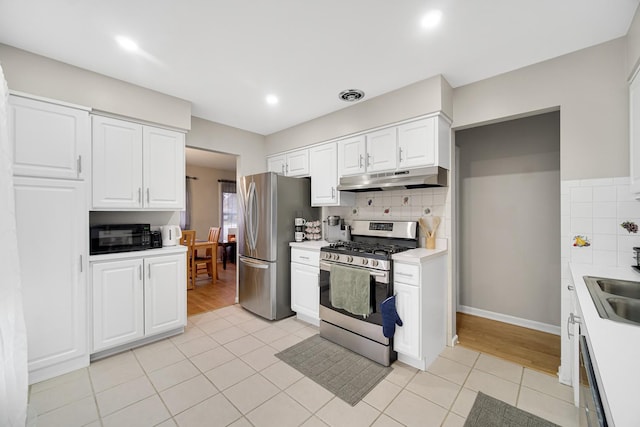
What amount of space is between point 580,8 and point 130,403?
3.94 m

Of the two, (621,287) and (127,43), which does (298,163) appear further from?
(621,287)

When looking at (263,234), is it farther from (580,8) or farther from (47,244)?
(580,8)

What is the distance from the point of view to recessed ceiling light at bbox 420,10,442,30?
1.70 metres

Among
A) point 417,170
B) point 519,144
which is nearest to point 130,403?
point 417,170

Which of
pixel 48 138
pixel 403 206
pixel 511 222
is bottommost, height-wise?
pixel 511 222

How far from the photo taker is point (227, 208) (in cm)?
762

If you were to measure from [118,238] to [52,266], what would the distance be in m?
0.50

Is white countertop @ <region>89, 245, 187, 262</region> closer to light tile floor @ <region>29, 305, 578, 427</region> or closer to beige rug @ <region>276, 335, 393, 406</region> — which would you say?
light tile floor @ <region>29, 305, 578, 427</region>

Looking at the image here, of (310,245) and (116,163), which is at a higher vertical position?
(116,163)

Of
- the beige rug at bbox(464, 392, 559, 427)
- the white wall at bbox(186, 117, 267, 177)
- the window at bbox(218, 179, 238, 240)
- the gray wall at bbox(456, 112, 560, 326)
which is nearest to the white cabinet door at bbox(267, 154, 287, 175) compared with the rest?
the white wall at bbox(186, 117, 267, 177)

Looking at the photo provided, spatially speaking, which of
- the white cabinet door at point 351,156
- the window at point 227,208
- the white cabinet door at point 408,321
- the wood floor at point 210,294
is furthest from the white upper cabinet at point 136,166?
the window at point 227,208

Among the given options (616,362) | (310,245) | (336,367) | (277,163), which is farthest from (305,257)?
(616,362)

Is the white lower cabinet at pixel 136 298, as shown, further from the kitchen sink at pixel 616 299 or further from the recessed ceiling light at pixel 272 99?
the kitchen sink at pixel 616 299

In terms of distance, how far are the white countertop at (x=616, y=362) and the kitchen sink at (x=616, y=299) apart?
0.04 metres
